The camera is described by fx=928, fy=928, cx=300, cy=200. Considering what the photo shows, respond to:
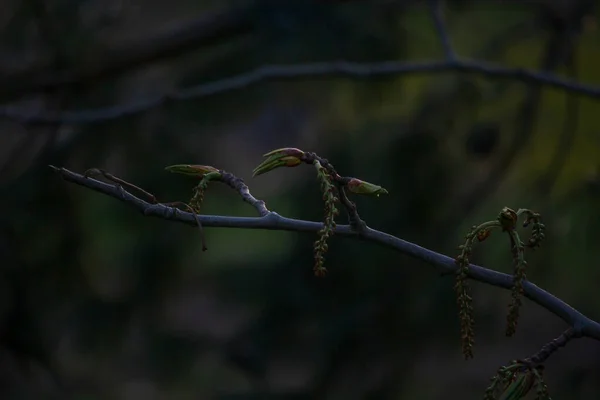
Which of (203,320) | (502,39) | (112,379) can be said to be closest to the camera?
(502,39)

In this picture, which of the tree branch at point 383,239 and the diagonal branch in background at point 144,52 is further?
the diagonal branch in background at point 144,52

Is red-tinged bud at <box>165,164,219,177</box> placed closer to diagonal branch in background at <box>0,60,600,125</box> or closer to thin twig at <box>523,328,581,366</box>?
thin twig at <box>523,328,581,366</box>

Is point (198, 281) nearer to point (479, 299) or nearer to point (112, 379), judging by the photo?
point (112, 379)

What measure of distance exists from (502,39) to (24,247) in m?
1.50

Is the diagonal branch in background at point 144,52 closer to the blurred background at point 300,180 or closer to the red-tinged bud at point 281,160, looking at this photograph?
the blurred background at point 300,180

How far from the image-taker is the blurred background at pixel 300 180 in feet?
8.34

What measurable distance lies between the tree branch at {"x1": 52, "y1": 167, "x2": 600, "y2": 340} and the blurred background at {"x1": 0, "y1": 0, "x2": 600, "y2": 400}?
1.50 metres

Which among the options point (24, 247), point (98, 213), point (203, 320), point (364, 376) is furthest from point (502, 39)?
point (203, 320)

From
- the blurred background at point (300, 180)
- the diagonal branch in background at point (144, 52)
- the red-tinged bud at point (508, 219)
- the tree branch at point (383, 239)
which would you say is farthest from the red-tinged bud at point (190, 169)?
the diagonal branch in background at point (144, 52)

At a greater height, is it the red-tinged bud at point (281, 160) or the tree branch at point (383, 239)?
the red-tinged bud at point (281, 160)

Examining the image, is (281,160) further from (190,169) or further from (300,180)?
(300,180)

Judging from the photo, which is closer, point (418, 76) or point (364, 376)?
point (364, 376)

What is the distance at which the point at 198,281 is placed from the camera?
325cm

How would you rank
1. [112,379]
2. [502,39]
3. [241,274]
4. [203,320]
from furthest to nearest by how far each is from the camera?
[203,320]
[112,379]
[241,274]
[502,39]
